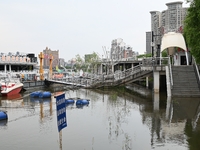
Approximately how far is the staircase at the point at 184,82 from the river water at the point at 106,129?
3.65 meters

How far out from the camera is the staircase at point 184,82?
22672mm

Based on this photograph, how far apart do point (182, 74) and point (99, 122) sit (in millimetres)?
13964

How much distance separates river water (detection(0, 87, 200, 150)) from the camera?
1041 cm

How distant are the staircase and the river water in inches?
144

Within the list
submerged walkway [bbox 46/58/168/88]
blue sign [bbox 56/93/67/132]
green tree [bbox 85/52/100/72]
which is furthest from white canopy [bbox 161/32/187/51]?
green tree [bbox 85/52/100/72]

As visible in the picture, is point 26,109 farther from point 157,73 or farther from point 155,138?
point 157,73

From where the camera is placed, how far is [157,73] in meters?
26.6

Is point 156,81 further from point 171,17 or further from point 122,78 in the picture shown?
point 171,17

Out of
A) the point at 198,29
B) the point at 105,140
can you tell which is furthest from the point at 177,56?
the point at 105,140

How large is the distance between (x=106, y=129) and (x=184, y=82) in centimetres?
1374

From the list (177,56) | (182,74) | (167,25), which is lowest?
(182,74)

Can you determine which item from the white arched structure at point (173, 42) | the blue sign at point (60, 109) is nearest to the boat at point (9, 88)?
the white arched structure at point (173, 42)

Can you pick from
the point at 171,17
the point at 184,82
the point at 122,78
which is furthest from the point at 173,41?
the point at 171,17

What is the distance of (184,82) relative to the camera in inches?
950
